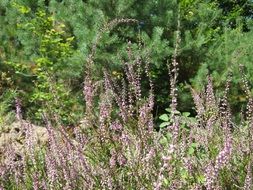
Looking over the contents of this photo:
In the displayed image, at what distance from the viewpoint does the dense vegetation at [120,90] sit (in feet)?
8.21

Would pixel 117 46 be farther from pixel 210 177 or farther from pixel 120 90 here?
pixel 210 177

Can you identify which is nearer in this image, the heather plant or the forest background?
the heather plant

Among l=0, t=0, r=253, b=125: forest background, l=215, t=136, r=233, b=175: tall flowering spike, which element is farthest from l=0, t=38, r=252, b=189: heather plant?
l=0, t=0, r=253, b=125: forest background

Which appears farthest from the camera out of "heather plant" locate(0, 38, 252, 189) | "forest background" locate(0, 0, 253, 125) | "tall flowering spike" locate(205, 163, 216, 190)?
"forest background" locate(0, 0, 253, 125)

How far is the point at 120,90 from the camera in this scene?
2975 millimetres

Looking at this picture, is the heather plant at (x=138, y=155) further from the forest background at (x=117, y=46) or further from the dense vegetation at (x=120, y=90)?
the forest background at (x=117, y=46)

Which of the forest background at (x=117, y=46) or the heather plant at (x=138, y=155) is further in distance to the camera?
the forest background at (x=117, y=46)

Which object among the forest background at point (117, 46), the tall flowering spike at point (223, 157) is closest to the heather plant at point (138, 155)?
the tall flowering spike at point (223, 157)

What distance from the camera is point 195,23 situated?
32.3 feet

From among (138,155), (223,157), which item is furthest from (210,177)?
(138,155)

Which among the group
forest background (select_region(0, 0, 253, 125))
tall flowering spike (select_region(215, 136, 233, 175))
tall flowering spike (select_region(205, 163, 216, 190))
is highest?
forest background (select_region(0, 0, 253, 125))

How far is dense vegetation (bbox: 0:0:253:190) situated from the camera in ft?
8.21

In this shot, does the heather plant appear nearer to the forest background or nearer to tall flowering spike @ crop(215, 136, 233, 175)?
tall flowering spike @ crop(215, 136, 233, 175)

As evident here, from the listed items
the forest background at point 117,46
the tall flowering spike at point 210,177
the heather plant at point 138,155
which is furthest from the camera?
the forest background at point 117,46
